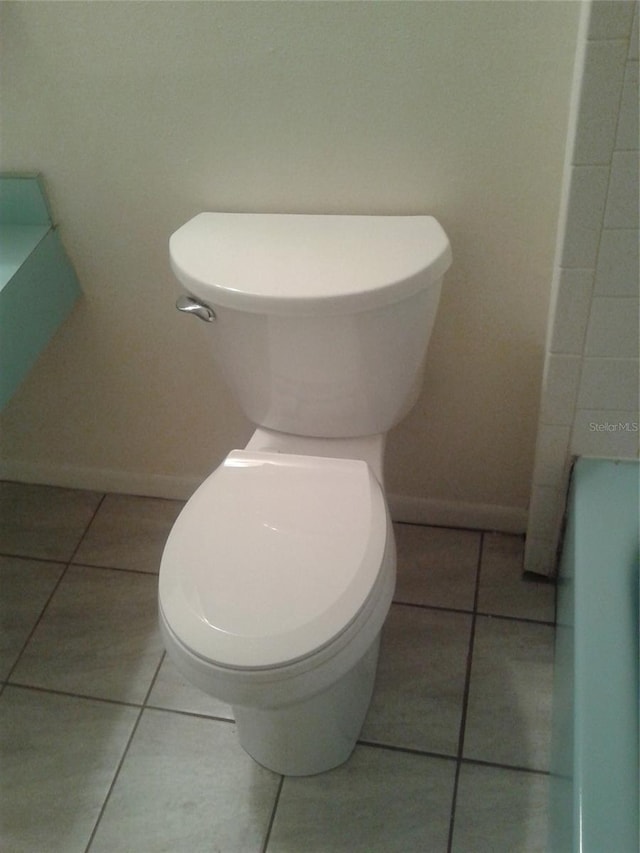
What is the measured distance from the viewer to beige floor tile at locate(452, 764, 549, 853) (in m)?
1.12

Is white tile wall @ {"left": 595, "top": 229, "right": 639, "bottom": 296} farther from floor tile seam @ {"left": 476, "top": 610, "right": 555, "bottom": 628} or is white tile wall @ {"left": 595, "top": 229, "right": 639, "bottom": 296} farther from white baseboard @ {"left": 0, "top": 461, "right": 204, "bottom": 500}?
white baseboard @ {"left": 0, "top": 461, "right": 204, "bottom": 500}

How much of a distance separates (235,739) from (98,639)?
367mm

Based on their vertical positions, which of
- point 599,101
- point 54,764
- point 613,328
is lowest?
point 54,764

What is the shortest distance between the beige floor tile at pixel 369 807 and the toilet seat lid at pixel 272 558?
426 millimetres

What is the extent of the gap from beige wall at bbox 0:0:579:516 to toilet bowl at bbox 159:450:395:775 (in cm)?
36

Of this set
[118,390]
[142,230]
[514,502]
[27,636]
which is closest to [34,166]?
[142,230]

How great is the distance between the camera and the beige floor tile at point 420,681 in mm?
1258

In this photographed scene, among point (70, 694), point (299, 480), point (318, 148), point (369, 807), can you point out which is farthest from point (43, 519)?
point (318, 148)

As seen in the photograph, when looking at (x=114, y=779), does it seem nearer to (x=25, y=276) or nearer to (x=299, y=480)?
(x=299, y=480)

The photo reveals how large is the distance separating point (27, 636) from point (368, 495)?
84 cm

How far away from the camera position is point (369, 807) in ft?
3.86

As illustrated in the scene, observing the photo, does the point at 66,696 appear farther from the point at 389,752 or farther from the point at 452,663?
the point at 452,663

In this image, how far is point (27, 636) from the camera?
4.84 feet
